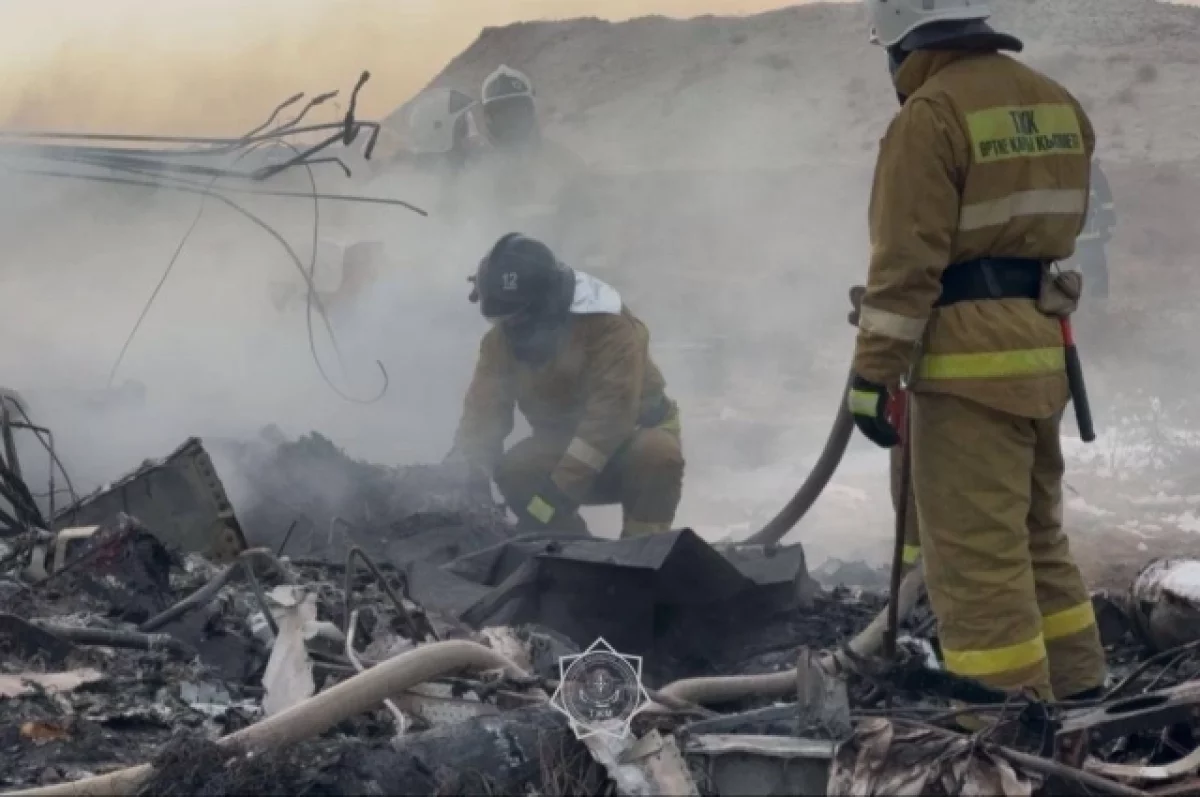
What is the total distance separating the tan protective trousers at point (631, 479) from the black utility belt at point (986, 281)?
10.7ft

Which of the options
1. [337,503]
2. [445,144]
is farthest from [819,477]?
[445,144]

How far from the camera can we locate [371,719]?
3410mm

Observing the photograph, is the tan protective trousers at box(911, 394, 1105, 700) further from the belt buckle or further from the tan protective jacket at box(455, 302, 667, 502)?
the tan protective jacket at box(455, 302, 667, 502)

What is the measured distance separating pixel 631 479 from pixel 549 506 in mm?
428

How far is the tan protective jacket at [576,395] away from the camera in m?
6.88

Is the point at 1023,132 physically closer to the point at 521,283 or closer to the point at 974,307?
the point at 974,307

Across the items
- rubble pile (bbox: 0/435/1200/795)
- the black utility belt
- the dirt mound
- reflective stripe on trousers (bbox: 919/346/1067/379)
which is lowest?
rubble pile (bbox: 0/435/1200/795)

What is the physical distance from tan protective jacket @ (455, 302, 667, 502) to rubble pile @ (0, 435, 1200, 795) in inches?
32.4

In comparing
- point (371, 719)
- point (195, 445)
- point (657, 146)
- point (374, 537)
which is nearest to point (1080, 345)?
point (374, 537)

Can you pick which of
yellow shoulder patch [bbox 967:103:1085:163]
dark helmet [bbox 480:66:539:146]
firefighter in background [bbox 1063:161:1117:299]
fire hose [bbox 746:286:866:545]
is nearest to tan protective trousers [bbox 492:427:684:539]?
fire hose [bbox 746:286:866:545]

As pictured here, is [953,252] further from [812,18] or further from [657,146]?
[812,18]

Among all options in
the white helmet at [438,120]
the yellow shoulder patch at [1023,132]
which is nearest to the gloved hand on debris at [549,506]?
the yellow shoulder patch at [1023,132]

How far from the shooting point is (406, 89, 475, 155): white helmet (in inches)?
538

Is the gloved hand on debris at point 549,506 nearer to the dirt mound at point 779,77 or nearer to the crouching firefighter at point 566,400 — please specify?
the crouching firefighter at point 566,400
